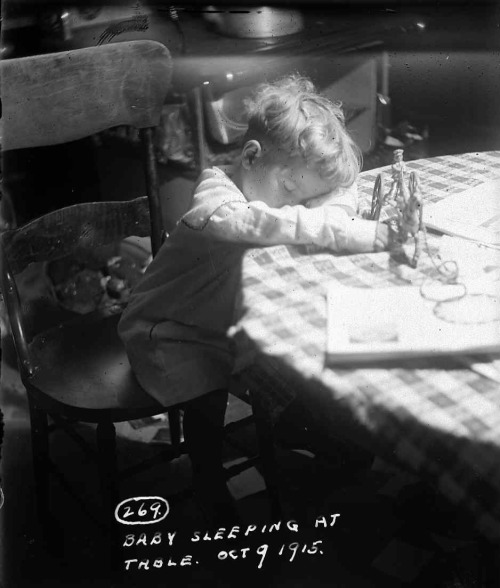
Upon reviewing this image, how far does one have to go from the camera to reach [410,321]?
970 millimetres

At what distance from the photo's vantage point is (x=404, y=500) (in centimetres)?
166

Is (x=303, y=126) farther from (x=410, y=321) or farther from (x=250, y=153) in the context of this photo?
(x=410, y=321)

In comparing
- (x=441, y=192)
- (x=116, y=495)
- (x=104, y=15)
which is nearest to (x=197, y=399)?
(x=116, y=495)

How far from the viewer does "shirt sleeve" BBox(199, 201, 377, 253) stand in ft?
4.00

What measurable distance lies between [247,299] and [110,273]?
1.13 m

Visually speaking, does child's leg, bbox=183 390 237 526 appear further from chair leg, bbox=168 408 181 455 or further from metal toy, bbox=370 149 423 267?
metal toy, bbox=370 149 423 267

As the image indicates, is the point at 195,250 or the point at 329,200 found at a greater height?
the point at 329,200

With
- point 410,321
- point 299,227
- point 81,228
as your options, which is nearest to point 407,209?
point 299,227

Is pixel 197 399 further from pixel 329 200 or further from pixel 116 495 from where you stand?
pixel 329 200

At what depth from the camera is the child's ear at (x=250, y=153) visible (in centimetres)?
132

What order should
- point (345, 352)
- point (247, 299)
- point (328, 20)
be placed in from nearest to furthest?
point (345, 352) → point (247, 299) → point (328, 20)

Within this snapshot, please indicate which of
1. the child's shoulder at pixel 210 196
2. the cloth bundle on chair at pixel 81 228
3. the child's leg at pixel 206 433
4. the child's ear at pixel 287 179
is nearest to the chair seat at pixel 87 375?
the cloth bundle on chair at pixel 81 228

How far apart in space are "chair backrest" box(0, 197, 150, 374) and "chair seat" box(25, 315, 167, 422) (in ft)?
0.22

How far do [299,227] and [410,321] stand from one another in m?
0.33
